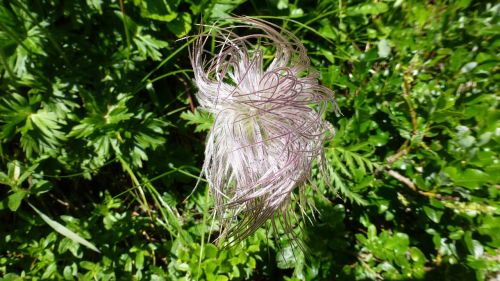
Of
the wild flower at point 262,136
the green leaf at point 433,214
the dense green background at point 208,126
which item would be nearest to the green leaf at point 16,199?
the dense green background at point 208,126

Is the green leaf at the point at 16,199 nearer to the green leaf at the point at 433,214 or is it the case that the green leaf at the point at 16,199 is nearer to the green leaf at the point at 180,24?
the green leaf at the point at 180,24

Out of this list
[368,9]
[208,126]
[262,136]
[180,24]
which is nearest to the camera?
[262,136]

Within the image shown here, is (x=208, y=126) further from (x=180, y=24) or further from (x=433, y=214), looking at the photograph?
(x=433, y=214)

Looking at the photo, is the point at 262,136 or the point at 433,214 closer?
the point at 262,136

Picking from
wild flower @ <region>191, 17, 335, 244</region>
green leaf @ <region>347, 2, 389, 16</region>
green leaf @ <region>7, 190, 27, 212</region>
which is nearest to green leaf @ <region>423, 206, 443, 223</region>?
wild flower @ <region>191, 17, 335, 244</region>

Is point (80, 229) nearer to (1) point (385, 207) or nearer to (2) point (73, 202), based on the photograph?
(2) point (73, 202)

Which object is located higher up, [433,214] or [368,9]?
[368,9]

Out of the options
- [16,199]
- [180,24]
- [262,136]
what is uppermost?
[180,24]

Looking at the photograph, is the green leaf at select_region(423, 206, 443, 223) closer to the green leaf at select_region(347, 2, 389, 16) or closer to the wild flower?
the wild flower

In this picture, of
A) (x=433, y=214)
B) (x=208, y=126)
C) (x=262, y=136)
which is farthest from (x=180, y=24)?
(x=433, y=214)
